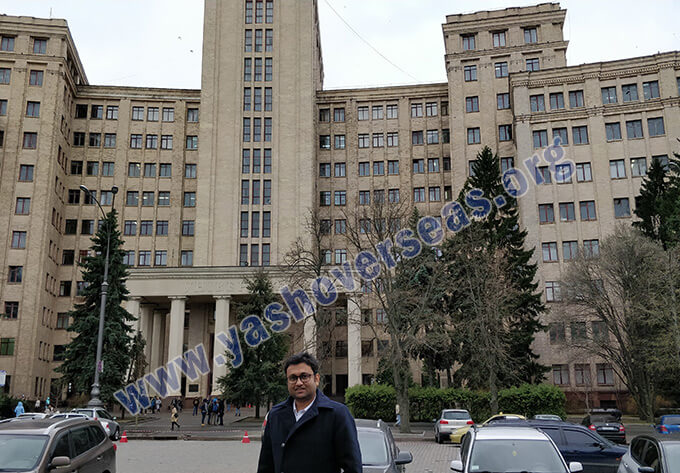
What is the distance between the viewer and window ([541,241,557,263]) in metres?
55.8

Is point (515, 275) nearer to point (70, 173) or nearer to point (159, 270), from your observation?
point (159, 270)

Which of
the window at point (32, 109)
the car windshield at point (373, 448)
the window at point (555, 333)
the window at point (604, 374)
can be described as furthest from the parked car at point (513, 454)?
the window at point (32, 109)

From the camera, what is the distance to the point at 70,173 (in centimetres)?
6662

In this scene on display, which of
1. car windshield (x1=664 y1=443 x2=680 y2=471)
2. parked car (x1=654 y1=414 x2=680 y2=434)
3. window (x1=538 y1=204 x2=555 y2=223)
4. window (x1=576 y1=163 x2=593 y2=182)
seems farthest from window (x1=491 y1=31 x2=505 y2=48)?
car windshield (x1=664 y1=443 x2=680 y2=471)

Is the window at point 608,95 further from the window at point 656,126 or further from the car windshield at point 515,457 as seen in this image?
the car windshield at point 515,457

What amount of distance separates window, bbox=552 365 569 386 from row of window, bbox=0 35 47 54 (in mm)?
58227

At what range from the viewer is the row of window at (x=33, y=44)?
6197 cm

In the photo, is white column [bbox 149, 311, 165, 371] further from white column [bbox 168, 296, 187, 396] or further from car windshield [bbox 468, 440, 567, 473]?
car windshield [bbox 468, 440, 567, 473]

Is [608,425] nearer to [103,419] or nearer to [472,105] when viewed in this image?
[103,419]

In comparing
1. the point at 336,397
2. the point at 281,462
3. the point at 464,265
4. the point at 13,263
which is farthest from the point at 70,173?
the point at 281,462

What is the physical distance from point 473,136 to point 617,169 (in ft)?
47.1

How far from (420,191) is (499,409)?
34728mm

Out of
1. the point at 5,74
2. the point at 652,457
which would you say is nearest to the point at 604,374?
the point at 652,457

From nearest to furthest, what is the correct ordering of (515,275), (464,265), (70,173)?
(464,265)
(515,275)
(70,173)
